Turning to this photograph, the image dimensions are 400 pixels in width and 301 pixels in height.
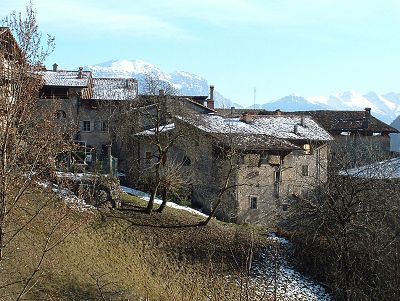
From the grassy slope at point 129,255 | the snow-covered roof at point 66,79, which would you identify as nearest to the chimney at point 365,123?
the snow-covered roof at point 66,79

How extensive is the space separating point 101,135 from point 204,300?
27249mm

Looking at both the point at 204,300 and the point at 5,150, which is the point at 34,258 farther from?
the point at 5,150

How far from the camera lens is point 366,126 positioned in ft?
192

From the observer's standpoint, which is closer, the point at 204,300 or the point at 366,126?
the point at 204,300

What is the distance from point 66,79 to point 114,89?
536 cm

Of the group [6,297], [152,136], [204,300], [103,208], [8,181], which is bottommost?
[204,300]

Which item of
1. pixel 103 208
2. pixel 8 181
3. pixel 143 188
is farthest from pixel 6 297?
pixel 143 188

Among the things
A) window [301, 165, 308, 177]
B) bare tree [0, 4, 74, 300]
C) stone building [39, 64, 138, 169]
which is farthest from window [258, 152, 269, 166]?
bare tree [0, 4, 74, 300]

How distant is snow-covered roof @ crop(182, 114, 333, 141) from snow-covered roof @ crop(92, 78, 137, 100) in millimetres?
11321

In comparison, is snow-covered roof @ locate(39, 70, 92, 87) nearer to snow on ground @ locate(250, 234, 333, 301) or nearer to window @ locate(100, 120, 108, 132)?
window @ locate(100, 120, 108, 132)

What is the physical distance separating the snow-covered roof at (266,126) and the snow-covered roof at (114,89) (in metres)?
11.3

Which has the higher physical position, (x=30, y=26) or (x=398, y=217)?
(x=30, y=26)

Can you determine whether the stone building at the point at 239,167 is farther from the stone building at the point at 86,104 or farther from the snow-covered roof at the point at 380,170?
the stone building at the point at 86,104

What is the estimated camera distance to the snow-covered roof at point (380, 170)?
27.8m
